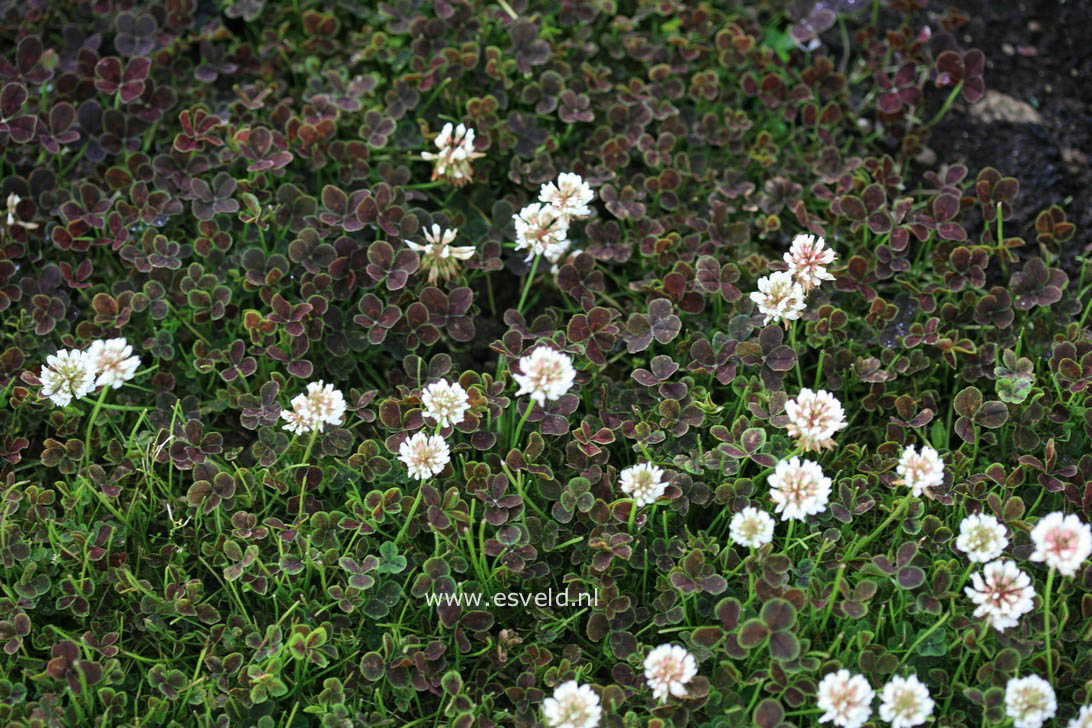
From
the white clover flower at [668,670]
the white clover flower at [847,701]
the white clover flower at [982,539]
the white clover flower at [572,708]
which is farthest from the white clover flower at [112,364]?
the white clover flower at [982,539]

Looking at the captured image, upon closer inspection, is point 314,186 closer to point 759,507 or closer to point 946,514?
point 759,507

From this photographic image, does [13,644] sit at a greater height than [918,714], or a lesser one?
lesser

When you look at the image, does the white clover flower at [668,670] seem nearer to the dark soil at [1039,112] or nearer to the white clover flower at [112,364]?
the white clover flower at [112,364]

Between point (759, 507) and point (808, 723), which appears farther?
point (759, 507)

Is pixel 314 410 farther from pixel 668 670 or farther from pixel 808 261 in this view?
pixel 808 261

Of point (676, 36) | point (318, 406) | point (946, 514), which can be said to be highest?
point (676, 36)

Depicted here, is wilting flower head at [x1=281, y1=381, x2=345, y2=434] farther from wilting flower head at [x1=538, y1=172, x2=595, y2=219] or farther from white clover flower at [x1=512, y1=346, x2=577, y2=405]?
wilting flower head at [x1=538, y1=172, x2=595, y2=219]

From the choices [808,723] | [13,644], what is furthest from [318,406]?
[808,723]
